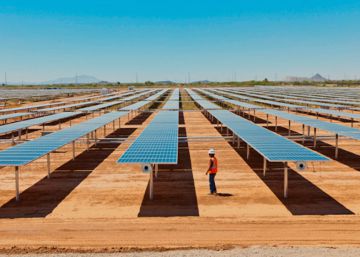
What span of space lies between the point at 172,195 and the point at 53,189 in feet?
15.1

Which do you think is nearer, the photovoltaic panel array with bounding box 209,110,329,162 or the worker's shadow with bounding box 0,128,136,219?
the worker's shadow with bounding box 0,128,136,219

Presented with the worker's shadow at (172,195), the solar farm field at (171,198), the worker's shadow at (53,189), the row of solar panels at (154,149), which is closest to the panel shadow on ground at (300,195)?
the solar farm field at (171,198)

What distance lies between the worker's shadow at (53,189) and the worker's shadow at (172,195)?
3065 mm

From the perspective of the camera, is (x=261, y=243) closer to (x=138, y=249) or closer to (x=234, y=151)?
(x=138, y=249)

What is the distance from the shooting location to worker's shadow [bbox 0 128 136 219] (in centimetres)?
1189

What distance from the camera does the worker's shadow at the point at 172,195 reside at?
1178 centimetres

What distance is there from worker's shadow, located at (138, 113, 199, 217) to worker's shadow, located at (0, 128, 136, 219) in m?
3.07

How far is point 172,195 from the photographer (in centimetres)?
1347

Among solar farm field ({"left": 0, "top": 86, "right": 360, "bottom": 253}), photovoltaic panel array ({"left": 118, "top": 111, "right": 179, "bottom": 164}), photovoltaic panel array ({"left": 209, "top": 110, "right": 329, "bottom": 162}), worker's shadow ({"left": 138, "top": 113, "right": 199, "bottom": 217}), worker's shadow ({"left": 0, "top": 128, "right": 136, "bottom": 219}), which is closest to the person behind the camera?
solar farm field ({"left": 0, "top": 86, "right": 360, "bottom": 253})

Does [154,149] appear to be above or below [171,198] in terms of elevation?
above

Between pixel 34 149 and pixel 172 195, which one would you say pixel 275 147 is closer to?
pixel 172 195

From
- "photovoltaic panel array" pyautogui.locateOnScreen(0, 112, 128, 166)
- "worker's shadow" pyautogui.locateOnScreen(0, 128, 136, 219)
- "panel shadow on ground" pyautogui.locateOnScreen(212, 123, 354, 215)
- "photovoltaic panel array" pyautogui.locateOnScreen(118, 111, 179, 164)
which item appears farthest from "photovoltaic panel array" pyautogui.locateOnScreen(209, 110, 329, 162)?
"photovoltaic panel array" pyautogui.locateOnScreen(0, 112, 128, 166)

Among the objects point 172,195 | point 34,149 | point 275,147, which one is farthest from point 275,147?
point 34,149

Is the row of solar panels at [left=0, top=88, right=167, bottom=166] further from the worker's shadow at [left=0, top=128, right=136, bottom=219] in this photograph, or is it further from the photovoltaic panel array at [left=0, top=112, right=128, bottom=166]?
the worker's shadow at [left=0, top=128, right=136, bottom=219]
